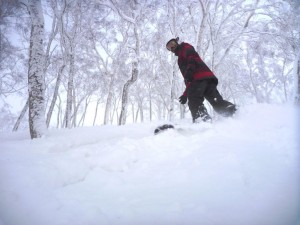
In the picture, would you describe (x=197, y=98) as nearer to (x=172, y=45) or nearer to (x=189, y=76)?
(x=189, y=76)

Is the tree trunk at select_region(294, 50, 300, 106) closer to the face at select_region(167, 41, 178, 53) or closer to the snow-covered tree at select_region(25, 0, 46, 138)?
the face at select_region(167, 41, 178, 53)

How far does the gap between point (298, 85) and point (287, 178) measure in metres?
2.85

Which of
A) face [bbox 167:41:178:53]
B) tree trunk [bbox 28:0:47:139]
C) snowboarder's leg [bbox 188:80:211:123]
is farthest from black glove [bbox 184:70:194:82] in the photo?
tree trunk [bbox 28:0:47:139]

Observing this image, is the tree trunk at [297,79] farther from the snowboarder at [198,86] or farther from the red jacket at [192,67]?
the red jacket at [192,67]

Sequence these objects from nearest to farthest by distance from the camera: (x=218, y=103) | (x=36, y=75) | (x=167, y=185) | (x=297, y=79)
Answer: (x=167, y=185) → (x=297, y=79) → (x=218, y=103) → (x=36, y=75)

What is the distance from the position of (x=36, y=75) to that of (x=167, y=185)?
485cm

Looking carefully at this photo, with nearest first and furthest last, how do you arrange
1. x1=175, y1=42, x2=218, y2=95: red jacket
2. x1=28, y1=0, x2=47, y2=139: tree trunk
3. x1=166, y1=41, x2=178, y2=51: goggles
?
x1=175, y1=42, x2=218, y2=95: red jacket → x1=166, y1=41, x2=178, y2=51: goggles → x1=28, y1=0, x2=47, y2=139: tree trunk

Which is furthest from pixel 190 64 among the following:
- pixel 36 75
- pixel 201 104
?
pixel 36 75

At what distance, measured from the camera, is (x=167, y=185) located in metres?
1.70

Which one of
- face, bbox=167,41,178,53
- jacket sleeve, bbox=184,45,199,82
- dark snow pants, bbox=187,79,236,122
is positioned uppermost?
face, bbox=167,41,178,53

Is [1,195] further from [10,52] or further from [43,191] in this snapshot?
[10,52]

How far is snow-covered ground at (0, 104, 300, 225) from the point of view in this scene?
1.32 m

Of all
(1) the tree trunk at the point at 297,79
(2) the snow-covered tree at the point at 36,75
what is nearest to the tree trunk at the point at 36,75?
(2) the snow-covered tree at the point at 36,75

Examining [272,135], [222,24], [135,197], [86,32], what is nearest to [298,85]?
[272,135]
